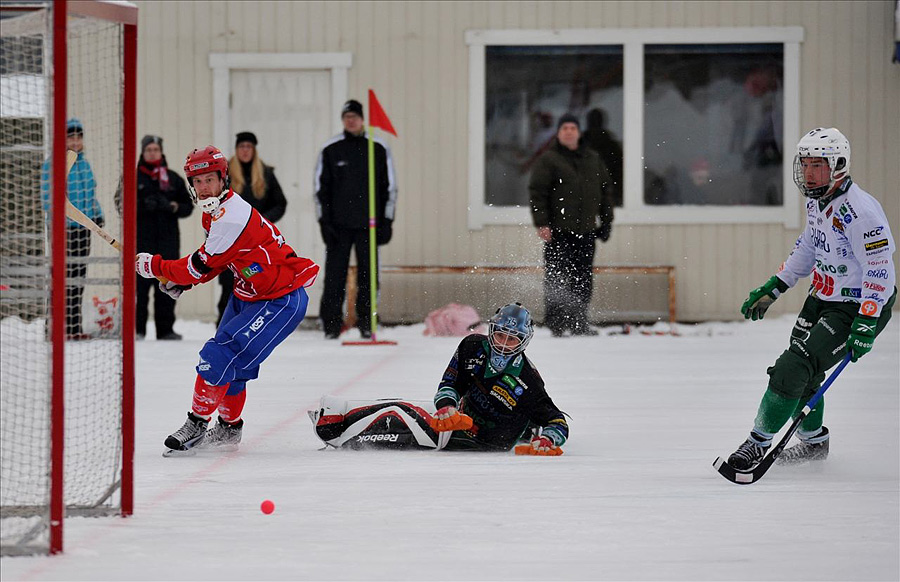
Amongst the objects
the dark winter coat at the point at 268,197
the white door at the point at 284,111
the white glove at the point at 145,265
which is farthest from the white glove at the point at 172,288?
the white door at the point at 284,111

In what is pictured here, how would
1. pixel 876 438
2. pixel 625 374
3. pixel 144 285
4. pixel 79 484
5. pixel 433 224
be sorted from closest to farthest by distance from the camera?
pixel 79 484 → pixel 876 438 → pixel 625 374 → pixel 144 285 → pixel 433 224

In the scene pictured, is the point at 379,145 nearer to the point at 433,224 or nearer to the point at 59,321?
the point at 433,224

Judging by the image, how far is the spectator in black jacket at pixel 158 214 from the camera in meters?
11.3

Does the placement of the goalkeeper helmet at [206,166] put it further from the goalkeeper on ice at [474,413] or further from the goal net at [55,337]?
the goalkeeper on ice at [474,413]

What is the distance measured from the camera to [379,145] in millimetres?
11539

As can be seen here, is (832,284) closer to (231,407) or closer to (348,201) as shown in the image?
(231,407)

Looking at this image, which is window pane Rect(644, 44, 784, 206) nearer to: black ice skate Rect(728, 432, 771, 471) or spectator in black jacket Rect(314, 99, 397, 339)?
spectator in black jacket Rect(314, 99, 397, 339)

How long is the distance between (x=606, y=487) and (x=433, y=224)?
26.9 ft

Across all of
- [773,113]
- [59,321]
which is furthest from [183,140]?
[59,321]

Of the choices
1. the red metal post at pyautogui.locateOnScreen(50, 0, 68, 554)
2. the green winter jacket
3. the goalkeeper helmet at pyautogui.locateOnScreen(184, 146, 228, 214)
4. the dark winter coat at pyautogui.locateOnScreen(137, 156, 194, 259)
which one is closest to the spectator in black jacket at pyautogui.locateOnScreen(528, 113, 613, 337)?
the green winter jacket

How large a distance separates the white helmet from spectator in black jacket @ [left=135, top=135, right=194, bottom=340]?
6.96 m

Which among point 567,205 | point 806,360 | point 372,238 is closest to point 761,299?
point 806,360

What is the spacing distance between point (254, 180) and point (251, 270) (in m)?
5.55

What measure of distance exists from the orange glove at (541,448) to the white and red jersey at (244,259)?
3.92 ft
